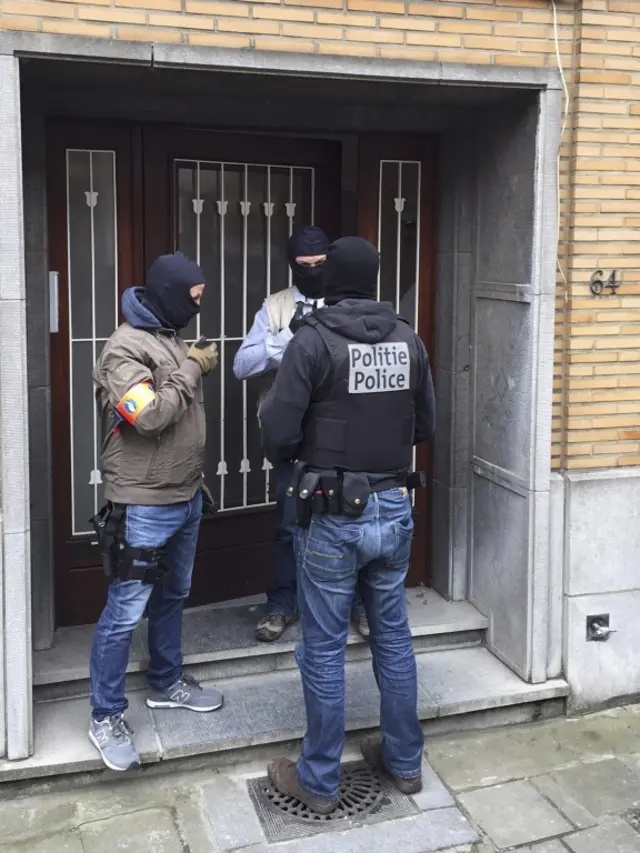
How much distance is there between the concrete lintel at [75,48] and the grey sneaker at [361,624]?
2791 millimetres

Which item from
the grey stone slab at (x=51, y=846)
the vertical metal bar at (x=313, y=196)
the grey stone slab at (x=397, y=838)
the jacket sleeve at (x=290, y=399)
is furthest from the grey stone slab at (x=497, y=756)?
the vertical metal bar at (x=313, y=196)

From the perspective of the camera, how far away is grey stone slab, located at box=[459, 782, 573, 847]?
3770mm

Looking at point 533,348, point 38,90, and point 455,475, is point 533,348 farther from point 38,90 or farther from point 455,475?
point 38,90

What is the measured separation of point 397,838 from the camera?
372 centimetres

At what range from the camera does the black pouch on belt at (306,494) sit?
11.9ft

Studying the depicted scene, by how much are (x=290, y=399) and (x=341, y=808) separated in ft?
5.44

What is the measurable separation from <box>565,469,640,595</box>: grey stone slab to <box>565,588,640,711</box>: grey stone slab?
0.17 feet

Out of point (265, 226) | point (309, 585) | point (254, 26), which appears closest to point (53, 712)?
point (309, 585)

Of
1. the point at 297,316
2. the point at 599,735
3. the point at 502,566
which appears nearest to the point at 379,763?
the point at 599,735

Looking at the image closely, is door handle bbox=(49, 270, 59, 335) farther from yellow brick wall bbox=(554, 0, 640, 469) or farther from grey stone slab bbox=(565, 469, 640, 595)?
grey stone slab bbox=(565, 469, 640, 595)

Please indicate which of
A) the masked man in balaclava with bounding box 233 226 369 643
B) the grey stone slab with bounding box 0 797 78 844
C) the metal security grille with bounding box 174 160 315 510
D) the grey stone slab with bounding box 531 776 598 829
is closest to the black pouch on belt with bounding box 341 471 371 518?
the masked man in balaclava with bounding box 233 226 369 643

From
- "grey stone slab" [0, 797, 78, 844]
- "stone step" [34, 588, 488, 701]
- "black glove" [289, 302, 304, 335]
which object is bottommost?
"grey stone slab" [0, 797, 78, 844]

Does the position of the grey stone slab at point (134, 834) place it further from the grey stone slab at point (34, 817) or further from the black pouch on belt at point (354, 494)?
the black pouch on belt at point (354, 494)

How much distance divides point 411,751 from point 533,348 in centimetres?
189
